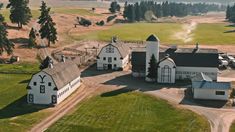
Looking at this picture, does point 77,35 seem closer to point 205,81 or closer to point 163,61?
point 163,61

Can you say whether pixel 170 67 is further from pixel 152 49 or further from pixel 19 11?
pixel 19 11

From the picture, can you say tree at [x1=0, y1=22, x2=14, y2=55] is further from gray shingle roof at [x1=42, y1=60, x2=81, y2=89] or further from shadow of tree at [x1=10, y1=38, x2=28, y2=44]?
gray shingle roof at [x1=42, y1=60, x2=81, y2=89]

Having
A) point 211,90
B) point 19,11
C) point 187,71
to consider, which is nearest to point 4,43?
point 19,11

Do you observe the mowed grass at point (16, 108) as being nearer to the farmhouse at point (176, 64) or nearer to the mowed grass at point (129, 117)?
the mowed grass at point (129, 117)

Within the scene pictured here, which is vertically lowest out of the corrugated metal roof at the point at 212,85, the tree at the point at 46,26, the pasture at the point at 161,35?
the corrugated metal roof at the point at 212,85

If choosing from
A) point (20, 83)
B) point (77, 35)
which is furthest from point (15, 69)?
point (77, 35)

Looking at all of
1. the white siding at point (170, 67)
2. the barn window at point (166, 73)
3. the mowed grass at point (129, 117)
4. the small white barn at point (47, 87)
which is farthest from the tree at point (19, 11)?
the mowed grass at point (129, 117)
